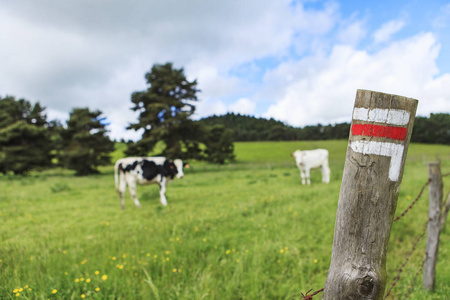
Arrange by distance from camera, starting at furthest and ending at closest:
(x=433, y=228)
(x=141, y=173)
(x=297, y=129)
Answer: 1. (x=297, y=129)
2. (x=141, y=173)
3. (x=433, y=228)

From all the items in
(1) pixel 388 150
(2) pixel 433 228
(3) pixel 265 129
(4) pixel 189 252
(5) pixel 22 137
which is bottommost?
(4) pixel 189 252

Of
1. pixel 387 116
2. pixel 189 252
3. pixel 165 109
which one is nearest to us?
pixel 387 116

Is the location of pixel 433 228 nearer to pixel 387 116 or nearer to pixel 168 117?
pixel 387 116

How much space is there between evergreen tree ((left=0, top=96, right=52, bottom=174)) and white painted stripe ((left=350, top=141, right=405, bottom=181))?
3042 centimetres

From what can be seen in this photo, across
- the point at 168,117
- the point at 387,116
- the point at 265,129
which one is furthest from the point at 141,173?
the point at 265,129

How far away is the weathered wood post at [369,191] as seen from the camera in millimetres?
1201

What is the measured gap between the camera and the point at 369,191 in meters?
1.25

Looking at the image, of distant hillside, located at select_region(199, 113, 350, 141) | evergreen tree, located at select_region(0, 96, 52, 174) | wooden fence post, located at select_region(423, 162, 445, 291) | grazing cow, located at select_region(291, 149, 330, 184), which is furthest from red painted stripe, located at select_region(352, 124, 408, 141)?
evergreen tree, located at select_region(0, 96, 52, 174)

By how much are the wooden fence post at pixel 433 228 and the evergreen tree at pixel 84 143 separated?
2525 cm

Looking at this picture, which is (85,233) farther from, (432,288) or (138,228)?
(432,288)

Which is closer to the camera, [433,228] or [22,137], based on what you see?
[433,228]

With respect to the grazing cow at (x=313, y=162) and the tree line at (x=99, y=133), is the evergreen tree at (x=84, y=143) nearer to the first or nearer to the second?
the tree line at (x=99, y=133)

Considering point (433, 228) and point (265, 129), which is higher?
point (265, 129)

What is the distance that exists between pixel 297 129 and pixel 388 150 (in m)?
37.7
